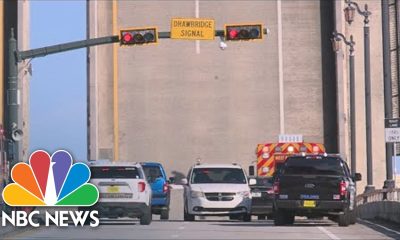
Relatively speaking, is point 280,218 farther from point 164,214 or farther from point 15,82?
point 15,82

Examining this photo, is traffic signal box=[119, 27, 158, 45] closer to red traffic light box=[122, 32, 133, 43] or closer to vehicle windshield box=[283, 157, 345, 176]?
red traffic light box=[122, 32, 133, 43]

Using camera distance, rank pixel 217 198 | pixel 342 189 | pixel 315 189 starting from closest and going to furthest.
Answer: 1. pixel 342 189
2. pixel 315 189
3. pixel 217 198

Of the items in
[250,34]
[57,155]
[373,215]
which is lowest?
[373,215]

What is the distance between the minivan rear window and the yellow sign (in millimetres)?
7848

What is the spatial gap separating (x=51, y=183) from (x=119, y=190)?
9.75 feet

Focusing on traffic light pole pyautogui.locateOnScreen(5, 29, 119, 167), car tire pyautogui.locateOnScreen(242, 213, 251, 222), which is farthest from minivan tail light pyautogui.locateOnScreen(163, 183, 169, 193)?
traffic light pole pyautogui.locateOnScreen(5, 29, 119, 167)

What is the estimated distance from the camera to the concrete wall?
4781 centimetres

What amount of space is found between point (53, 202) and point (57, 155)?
1.09 meters

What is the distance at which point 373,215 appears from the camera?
33.0m

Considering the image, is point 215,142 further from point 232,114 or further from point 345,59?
point 345,59

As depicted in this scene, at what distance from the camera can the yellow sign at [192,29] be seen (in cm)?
3167

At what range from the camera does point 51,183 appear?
21875 millimetres

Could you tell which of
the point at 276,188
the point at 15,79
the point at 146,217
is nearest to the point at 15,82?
the point at 15,79

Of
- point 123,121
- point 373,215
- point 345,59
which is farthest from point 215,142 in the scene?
point 373,215
